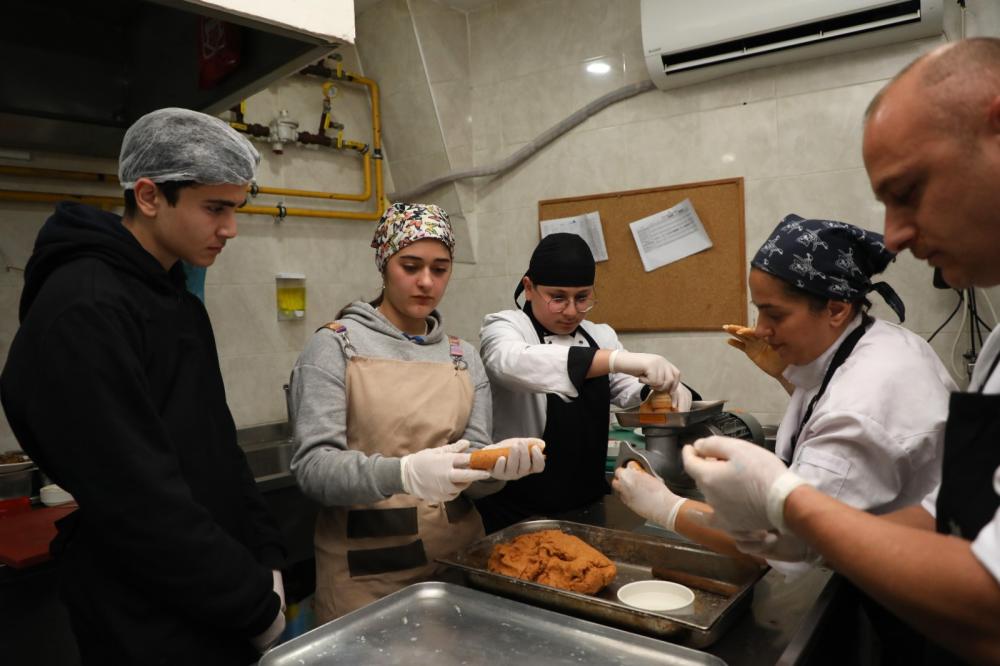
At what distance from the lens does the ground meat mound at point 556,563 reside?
1.46m

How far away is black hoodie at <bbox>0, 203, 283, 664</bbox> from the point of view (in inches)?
51.3

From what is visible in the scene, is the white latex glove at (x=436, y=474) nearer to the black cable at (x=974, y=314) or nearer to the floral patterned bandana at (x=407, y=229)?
the floral patterned bandana at (x=407, y=229)

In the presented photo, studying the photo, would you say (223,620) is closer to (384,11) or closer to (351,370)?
(351,370)

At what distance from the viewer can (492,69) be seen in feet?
13.5

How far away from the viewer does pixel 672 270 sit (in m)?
3.52

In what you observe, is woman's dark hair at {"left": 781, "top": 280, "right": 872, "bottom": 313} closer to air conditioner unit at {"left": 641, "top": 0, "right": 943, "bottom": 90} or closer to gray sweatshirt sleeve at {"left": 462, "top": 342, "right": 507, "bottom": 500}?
gray sweatshirt sleeve at {"left": 462, "top": 342, "right": 507, "bottom": 500}

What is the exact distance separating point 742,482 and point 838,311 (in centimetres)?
68

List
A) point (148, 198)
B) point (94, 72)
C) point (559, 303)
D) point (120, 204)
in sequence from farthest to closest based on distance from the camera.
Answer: point (120, 204) → point (94, 72) → point (559, 303) → point (148, 198)

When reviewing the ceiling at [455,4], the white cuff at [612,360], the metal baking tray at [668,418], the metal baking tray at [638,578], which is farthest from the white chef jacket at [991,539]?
the ceiling at [455,4]

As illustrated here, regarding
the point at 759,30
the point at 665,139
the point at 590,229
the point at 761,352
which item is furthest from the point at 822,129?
the point at 761,352

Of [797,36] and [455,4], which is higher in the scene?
[455,4]

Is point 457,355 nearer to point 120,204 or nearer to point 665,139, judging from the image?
point 120,204

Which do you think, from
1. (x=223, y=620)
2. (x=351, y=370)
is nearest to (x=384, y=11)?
(x=351, y=370)

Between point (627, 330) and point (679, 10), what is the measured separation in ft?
5.31
